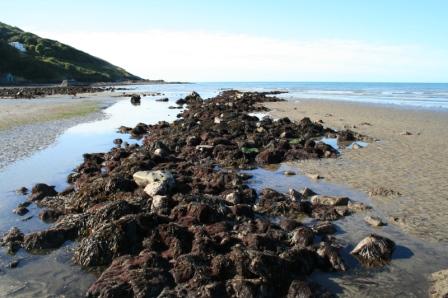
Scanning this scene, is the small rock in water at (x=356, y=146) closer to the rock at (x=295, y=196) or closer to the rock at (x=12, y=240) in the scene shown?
the rock at (x=295, y=196)

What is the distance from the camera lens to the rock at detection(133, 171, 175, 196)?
10578 millimetres

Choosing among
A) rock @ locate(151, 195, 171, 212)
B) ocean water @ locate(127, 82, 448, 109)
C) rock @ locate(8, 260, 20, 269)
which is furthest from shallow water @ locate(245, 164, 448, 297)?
ocean water @ locate(127, 82, 448, 109)

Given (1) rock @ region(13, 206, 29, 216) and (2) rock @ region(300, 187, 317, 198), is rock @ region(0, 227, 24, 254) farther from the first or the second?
(2) rock @ region(300, 187, 317, 198)

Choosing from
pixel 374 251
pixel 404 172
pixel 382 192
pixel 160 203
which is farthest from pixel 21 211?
pixel 404 172

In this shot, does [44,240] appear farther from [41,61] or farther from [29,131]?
[41,61]

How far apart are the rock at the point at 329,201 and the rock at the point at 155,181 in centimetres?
339

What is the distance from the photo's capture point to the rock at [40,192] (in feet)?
35.5

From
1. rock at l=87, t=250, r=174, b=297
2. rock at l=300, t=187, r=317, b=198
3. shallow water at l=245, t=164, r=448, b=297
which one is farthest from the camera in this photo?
rock at l=300, t=187, r=317, b=198

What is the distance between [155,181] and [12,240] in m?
3.57

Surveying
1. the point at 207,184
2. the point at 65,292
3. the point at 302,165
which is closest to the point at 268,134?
the point at 302,165

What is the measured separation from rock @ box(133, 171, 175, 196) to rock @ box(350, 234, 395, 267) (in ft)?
15.4

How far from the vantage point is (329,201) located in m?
10.4

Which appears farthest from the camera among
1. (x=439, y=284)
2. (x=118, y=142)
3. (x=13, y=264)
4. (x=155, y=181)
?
(x=118, y=142)

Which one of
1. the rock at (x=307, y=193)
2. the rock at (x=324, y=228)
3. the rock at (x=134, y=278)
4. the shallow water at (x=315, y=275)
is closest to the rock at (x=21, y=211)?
the shallow water at (x=315, y=275)
